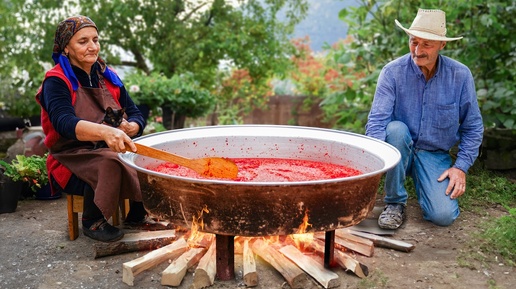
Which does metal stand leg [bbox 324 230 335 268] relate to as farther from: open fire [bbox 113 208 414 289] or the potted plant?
the potted plant

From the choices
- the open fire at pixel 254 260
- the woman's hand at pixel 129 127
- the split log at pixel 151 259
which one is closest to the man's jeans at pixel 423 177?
the open fire at pixel 254 260

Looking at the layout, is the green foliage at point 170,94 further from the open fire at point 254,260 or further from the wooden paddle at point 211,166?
the wooden paddle at point 211,166

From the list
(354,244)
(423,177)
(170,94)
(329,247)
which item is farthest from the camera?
(170,94)

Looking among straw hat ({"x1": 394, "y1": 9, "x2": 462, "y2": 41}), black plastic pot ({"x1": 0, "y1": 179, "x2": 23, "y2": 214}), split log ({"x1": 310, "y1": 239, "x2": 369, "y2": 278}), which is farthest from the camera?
black plastic pot ({"x1": 0, "y1": 179, "x2": 23, "y2": 214})

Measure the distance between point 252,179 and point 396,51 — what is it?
2738 millimetres

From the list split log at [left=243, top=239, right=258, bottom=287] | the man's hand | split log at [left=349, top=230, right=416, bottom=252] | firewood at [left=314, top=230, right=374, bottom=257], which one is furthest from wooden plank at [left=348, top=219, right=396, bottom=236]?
split log at [left=243, top=239, right=258, bottom=287]

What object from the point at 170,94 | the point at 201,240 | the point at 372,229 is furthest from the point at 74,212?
the point at 170,94

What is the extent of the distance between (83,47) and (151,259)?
1297mm

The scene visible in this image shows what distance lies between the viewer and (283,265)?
2.65 meters

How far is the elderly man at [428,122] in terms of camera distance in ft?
11.3

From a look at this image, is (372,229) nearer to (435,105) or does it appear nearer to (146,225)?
(435,105)

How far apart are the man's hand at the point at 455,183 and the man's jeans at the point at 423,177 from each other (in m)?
0.05

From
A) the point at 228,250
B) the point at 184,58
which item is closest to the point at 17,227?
the point at 228,250

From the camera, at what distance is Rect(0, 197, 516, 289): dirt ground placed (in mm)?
2658
